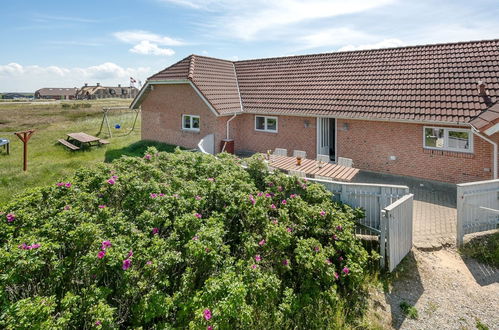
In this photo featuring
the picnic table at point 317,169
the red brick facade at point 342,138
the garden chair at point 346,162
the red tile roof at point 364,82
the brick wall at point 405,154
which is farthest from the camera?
the garden chair at point 346,162

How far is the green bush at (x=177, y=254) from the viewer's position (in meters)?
4.61

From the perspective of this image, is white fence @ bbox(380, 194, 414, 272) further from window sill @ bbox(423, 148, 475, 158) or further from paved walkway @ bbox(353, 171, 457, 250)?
window sill @ bbox(423, 148, 475, 158)

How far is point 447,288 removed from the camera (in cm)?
652

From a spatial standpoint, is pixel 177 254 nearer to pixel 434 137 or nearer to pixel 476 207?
pixel 476 207

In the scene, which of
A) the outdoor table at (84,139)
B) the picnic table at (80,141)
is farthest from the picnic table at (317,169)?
the picnic table at (80,141)

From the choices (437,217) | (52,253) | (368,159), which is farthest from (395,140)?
(52,253)

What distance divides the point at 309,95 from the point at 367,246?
11.0m

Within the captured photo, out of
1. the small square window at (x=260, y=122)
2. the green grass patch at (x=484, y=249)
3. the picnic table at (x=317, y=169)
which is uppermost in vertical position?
the small square window at (x=260, y=122)

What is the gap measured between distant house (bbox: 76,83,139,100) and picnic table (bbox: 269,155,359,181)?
10821 centimetres

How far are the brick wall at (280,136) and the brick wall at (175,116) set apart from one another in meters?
1.49

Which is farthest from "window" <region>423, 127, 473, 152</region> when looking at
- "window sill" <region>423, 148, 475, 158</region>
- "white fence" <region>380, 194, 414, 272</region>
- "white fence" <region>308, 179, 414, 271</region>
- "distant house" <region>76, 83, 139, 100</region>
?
"distant house" <region>76, 83, 139, 100</region>

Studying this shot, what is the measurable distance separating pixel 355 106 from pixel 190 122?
952cm

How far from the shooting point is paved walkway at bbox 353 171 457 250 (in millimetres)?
8125

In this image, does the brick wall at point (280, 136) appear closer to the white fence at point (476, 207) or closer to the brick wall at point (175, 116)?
the brick wall at point (175, 116)
